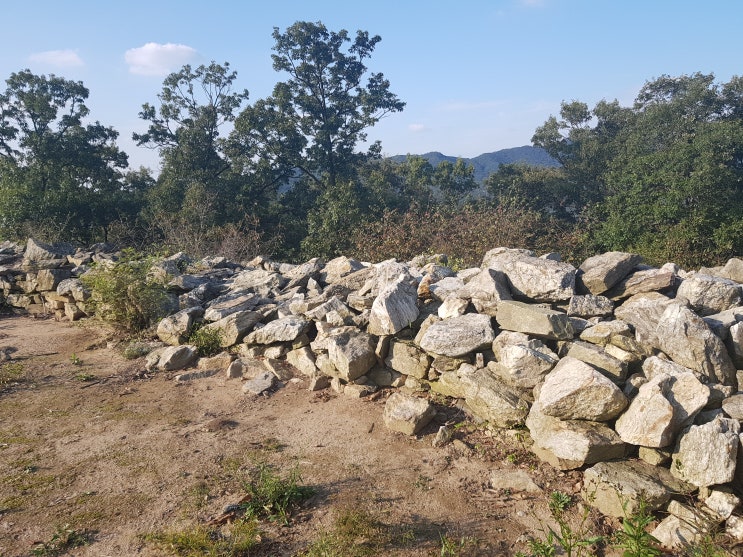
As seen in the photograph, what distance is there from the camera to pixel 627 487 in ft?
11.5

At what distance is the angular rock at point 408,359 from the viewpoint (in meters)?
5.32

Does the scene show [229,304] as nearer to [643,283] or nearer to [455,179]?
[643,283]

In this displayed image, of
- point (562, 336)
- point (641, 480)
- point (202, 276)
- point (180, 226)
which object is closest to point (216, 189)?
point (180, 226)

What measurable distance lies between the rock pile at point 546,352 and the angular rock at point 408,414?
0.02m

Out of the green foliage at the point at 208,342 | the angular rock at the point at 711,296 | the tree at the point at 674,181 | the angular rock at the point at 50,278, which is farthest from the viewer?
the tree at the point at 674,181

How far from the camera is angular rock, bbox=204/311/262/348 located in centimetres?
645

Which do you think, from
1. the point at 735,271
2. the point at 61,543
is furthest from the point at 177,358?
the point at 735,271

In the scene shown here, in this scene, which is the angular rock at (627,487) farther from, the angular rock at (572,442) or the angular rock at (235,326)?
the angular rock at (235,326)

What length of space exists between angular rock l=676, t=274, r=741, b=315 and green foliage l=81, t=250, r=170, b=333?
652cm

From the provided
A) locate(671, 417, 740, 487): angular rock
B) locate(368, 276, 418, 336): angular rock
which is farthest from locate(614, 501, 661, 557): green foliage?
locate(368, 276, 418, 336): angular rock

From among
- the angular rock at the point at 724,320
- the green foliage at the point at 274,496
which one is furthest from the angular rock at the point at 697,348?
the green foliage at the point at 274,496

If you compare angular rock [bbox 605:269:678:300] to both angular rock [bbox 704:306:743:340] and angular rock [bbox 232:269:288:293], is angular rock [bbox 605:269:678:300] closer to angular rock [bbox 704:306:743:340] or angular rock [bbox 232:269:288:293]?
angular rock [bbox 704:306:743:340]

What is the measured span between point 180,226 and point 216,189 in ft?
10.9

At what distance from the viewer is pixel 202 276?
8.69 m
